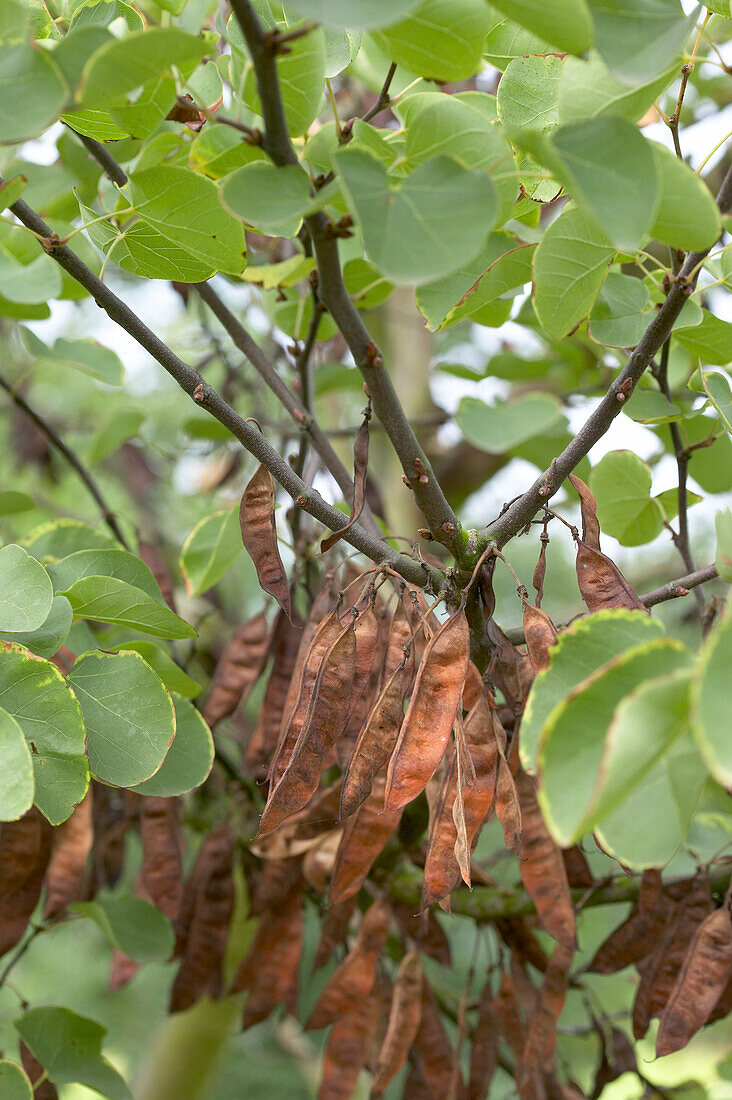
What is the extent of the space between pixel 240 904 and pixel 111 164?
1.27m

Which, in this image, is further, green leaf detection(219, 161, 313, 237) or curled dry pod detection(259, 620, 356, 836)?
curled dry pod detection(259, 620, 356, 836)

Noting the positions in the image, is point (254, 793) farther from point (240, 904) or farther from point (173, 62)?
point (173, 62)

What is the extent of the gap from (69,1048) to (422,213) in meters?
0.88

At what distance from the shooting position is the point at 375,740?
1.98ft

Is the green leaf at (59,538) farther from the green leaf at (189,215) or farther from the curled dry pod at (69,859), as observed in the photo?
the green leaf at (189,215)

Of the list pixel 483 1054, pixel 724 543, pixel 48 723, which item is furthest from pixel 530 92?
pixel 483 1054

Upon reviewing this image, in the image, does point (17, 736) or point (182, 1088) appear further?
point (182, 1088)

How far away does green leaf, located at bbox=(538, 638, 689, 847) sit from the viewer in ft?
1.18

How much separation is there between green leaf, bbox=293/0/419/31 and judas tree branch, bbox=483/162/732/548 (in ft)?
0.90

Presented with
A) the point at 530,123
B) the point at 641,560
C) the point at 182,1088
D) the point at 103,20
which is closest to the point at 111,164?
the point at 103,20

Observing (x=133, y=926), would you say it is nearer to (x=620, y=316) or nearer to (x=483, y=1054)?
(x=483, y=1054)

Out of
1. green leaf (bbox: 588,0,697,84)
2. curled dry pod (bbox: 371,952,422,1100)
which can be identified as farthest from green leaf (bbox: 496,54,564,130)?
curled dry pod (bbox: 371,952,422,1100)

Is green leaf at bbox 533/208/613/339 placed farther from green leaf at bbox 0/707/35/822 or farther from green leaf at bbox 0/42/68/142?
green leaf at bbox 0/707/35/822

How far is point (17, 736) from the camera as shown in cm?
49
